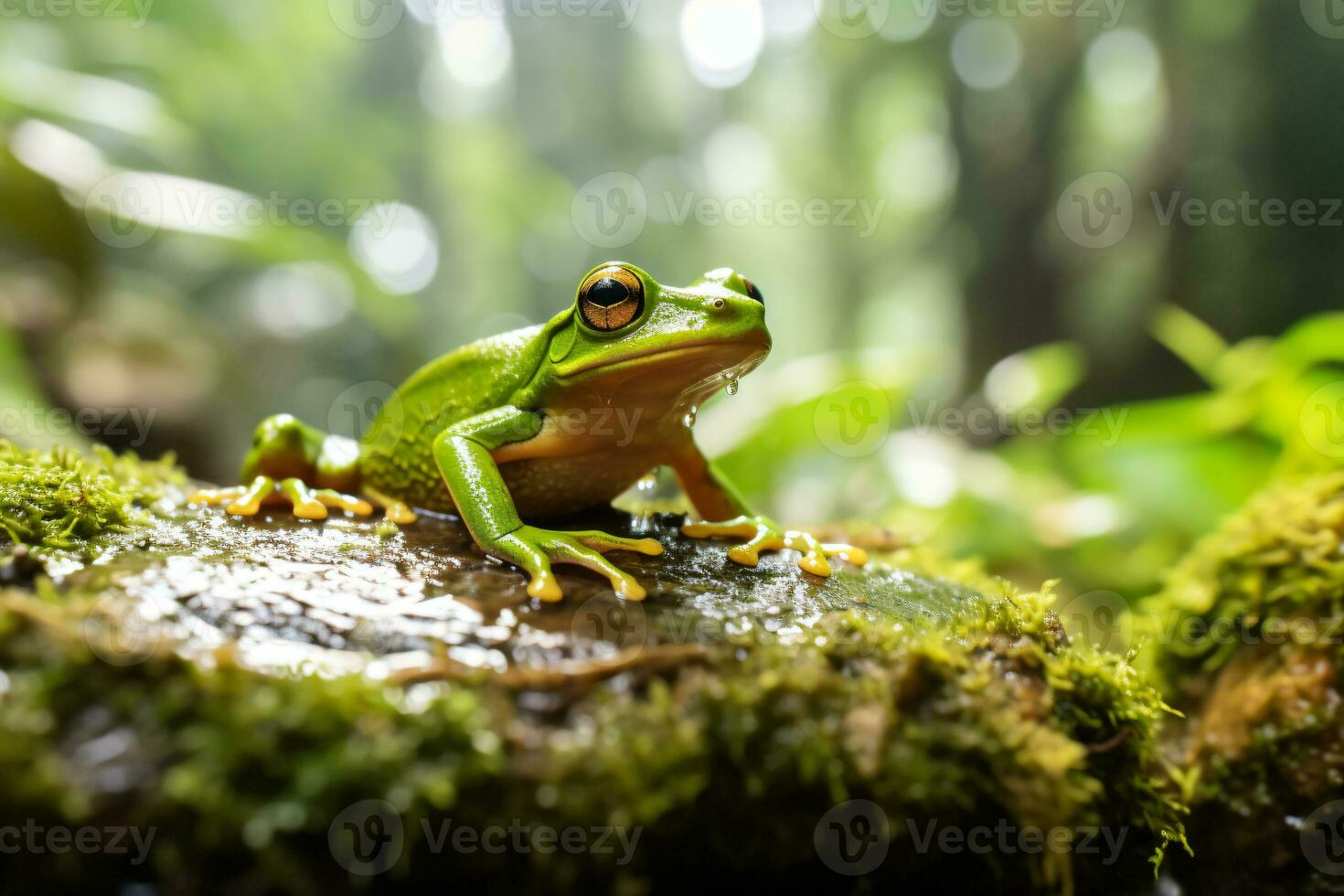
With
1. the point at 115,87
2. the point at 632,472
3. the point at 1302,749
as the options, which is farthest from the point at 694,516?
the point at 115,87

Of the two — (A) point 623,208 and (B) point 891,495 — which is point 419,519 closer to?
(B) point 891,495

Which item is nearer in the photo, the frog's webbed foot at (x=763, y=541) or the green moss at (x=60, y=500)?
the green moss at (x=60, y=500)

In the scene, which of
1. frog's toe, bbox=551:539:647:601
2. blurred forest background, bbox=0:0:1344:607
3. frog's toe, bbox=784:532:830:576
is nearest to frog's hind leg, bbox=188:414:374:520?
frog's toe, bbox=551:539:647:601

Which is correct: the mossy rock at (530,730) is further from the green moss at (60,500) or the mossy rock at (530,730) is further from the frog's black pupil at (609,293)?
the frog's black pupil at (609,293)

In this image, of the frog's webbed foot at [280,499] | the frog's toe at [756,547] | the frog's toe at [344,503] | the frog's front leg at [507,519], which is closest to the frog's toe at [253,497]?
the frog's webbed foot at [280,499]

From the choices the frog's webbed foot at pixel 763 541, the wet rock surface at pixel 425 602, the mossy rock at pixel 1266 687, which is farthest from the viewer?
the frog's webbed foot at pixel 763 541

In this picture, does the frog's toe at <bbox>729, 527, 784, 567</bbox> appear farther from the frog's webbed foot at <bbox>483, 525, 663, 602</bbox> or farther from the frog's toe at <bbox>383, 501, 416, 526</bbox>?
the frog's toe at <bbox>383, 501, 416, 526</bbox>

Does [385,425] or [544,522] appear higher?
[385,425]

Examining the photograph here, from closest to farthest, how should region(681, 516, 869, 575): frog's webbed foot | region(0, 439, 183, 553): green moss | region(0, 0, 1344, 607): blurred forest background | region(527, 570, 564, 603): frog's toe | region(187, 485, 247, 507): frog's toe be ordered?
region(527, 570, 564, 603): frog's toe
region(0, 439, 183, 553): green moss
region(681, 516, 869, 575): frog's webbed foot
region(187, 485, 247, 507): frog's toe
region(0, 0, 1344, 607): blurred forest background
